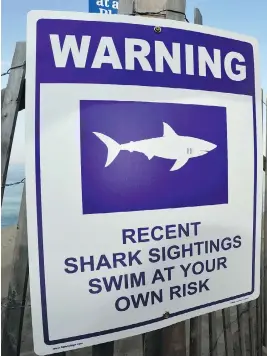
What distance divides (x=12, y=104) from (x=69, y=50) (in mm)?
293

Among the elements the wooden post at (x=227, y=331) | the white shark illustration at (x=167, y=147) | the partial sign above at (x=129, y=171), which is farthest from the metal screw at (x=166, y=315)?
the wooden post at (x=227, y=331)

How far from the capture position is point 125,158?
0.96 metres

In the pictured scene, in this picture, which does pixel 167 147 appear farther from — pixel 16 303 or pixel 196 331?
pixel 196 331

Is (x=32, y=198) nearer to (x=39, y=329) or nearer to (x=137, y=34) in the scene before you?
(x=39, y=329)

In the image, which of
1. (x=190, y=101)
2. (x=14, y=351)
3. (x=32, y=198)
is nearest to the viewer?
(x=32, y=198)

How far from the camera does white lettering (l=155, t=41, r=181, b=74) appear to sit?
0.98 meters

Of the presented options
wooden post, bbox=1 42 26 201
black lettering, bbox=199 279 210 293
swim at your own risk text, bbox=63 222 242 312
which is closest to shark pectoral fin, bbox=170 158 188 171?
swim at your own risk text, bbox=63 222 242 312

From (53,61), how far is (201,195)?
23.2 inches

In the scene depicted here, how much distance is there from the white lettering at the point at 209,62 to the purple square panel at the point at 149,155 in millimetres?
111

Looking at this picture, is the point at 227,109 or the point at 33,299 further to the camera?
the point at 227,109

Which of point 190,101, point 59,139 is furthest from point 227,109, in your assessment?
point 59,139

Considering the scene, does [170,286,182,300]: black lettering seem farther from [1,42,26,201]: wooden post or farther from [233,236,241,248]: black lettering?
[1,42,26,201]: wooden post

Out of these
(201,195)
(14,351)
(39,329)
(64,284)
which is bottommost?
(14,351)

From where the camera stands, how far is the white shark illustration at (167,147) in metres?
0.95
